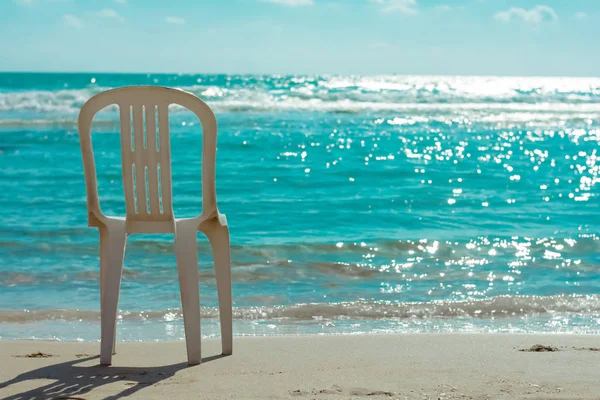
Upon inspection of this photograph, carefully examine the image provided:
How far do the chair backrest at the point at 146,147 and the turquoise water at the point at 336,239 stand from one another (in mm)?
985

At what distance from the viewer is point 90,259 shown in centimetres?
516

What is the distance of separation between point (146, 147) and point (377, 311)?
5.92 feet

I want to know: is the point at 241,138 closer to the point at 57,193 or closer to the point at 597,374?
the point at 57,193

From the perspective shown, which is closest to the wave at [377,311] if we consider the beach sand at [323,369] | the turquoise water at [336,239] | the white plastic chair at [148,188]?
the turquoise water at [336,239]

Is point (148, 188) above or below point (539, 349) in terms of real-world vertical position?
above

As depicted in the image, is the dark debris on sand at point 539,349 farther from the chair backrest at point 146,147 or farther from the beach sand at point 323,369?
the chair backrest at point 146,147

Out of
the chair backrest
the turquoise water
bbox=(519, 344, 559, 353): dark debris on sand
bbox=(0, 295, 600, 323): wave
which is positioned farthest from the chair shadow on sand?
bbox=(519, 344, 559, 353): dark debris on sand

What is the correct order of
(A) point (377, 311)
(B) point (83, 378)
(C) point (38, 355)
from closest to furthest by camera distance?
(B) point (83, 378), (C) point (38, 355), (A) point (377, 311)

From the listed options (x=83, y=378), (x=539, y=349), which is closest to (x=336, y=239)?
(x=539, y=349)

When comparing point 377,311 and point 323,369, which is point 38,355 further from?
point 377,311

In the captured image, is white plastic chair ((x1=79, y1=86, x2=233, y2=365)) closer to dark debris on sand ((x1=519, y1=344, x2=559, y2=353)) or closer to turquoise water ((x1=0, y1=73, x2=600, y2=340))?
→ turquoise water ((x1=0, y1=73, x2=600, y2=340))

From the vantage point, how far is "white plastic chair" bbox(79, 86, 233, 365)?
2695mm

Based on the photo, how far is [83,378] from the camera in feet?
8.73

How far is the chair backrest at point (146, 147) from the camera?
2682 mm
